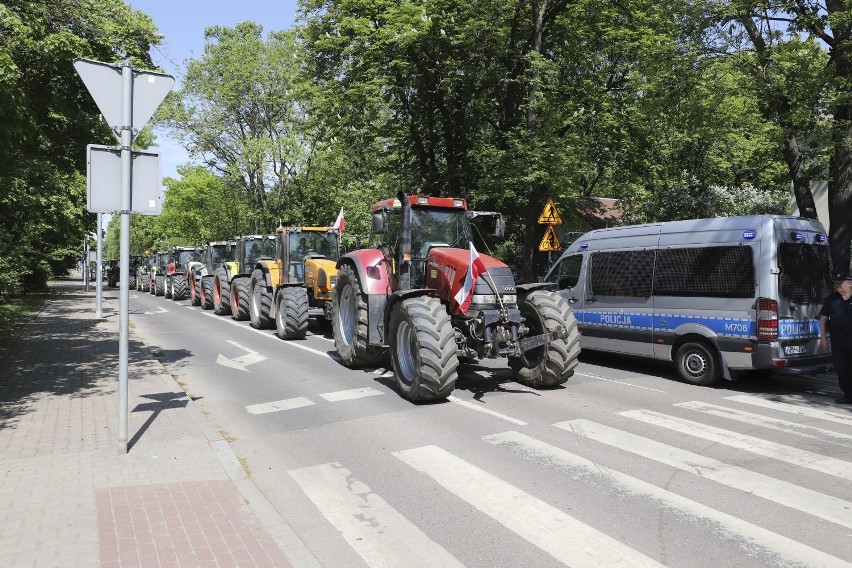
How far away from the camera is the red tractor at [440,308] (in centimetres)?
791

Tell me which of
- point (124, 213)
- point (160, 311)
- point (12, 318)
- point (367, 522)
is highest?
point (124, 213)

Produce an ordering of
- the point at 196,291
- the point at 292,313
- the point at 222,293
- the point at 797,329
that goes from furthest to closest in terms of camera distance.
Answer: the point at 196,291, the point at 222,293, the point at 292,313, the point at 797,329

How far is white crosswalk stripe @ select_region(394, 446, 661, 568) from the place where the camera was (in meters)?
3.97

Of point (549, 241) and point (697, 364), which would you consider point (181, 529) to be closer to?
point (697, 364)

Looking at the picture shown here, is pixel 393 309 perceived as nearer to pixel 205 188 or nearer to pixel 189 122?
pixel 189 122

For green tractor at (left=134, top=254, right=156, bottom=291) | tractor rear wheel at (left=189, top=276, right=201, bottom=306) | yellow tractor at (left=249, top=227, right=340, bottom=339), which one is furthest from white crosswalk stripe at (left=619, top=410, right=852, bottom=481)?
green tractor at (left=134, top=254, right=156, bottom=291)

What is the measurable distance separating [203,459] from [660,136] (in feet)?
61.4

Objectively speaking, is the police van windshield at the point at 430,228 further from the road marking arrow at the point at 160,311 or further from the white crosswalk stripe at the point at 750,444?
the road marking arrow at the point at 160,311

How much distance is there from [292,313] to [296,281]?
66.0 inches

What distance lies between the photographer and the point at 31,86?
9078mm

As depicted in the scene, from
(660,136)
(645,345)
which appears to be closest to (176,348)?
(645,345)

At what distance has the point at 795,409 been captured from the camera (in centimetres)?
811

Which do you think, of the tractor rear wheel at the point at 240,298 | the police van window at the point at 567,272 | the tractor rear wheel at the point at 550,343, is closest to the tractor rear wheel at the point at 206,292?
the tractor rear wheel at the point at 240,298

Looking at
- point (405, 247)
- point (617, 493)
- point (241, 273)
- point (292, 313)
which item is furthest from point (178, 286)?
point (617, 493)
